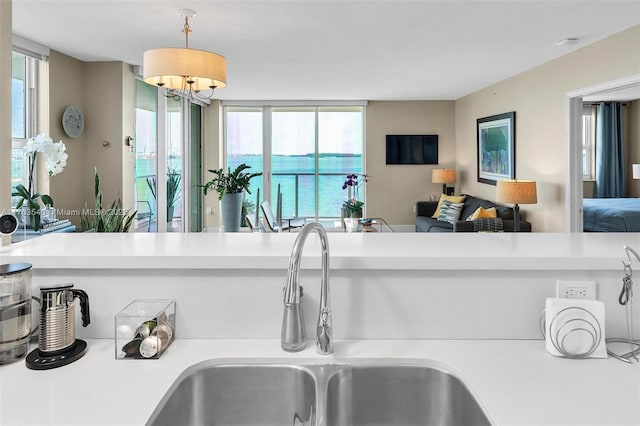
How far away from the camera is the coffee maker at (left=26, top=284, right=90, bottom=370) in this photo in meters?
1.01

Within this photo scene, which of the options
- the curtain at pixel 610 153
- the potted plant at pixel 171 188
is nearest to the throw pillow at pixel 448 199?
the curtain at pixel 610 153

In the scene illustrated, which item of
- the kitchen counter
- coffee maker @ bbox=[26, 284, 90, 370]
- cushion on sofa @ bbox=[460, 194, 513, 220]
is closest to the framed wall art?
cushion on sofa @ bbox=[460, 194, 513, 220]

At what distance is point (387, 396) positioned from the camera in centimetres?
106

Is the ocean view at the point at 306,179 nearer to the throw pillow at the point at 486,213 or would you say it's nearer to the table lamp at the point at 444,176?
the table lamp at the point at 444,176

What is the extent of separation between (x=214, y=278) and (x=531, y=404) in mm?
750

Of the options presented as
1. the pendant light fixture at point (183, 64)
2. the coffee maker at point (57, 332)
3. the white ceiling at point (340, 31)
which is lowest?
the coffee maker at point (57, 332)

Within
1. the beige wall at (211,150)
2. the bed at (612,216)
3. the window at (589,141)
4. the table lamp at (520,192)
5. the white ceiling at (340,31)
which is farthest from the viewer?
the window at (589,141)

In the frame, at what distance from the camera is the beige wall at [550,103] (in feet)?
13.1

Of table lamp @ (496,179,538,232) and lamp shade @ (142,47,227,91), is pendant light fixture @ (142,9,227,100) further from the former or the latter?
table lamp @ (496,179,538,232)

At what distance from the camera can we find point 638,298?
3.74 feet

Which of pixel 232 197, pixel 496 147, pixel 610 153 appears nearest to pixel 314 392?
pixel 232 197

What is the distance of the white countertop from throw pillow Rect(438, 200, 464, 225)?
18.5 feet

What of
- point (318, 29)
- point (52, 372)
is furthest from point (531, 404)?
point (318, 29)

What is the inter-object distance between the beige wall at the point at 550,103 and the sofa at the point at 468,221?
260 millimetres
